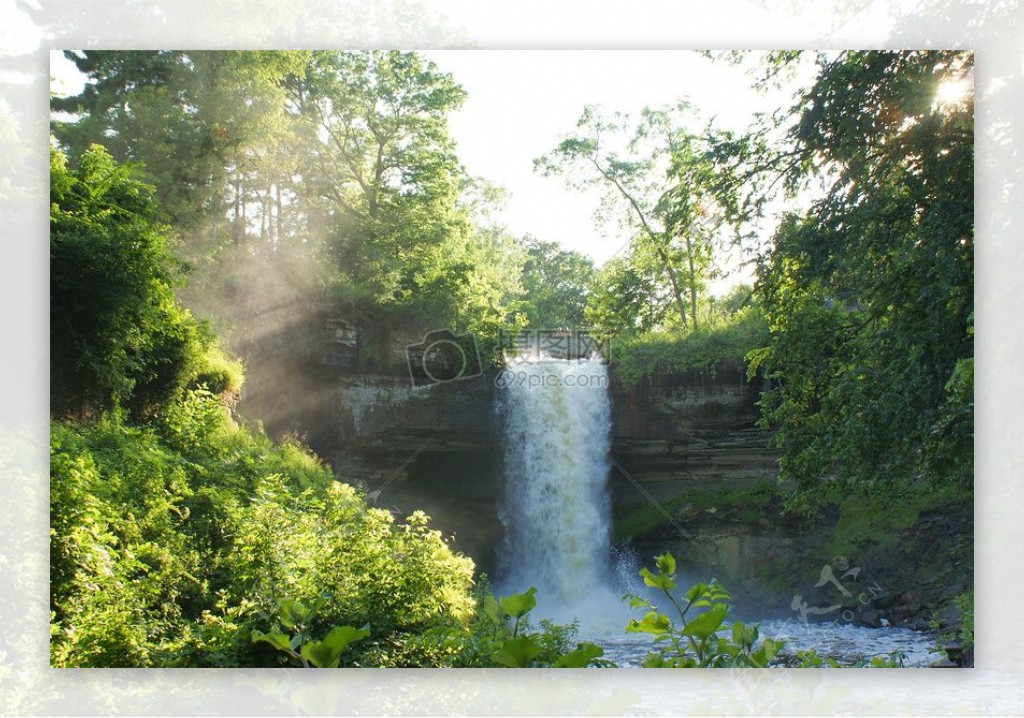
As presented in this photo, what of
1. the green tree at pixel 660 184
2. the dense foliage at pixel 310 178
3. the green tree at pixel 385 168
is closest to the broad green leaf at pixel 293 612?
the dense foliage at pixel 310 178

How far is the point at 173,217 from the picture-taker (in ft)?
18.4

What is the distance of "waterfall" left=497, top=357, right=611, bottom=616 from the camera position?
18.6ft

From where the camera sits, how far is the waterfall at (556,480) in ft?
18.6

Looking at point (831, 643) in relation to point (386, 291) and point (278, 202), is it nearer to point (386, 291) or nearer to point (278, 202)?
point (386, 291)

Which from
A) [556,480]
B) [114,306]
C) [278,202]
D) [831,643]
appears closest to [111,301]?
[114,306]

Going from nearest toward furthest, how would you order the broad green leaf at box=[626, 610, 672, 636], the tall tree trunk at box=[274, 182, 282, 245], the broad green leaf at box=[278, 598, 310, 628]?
the broad green leaf at box=[626, 610, 672, 636], the broad green leaf at box=[278, 598, 310, 628], the tall tree trunk at box=[274, 182, 282, 245]

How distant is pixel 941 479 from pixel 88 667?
4.98 metres

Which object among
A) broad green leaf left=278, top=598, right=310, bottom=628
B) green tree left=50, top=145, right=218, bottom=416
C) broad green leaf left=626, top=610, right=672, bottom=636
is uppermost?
green tree left=50, top=145, right=218, bottom=416

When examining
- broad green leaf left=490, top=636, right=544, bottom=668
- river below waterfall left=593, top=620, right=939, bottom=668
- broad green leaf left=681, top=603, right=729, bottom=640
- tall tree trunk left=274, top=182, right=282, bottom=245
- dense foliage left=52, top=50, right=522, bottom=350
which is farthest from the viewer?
tall tree trunk left=274, top=182, right=282, bottom=245

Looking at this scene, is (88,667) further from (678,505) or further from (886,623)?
(886,623)

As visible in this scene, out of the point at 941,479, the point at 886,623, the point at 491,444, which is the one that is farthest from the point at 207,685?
the point at 941,479

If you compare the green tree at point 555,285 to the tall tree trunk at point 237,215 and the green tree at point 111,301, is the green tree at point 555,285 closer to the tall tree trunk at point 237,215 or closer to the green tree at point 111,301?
the tall tree trunk at point 237,215

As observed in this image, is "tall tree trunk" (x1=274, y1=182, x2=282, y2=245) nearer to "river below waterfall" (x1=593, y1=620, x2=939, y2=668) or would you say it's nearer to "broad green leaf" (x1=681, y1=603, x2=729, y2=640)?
"river below waterfall" (x1=593, y1=620, x2=939, y2=668)

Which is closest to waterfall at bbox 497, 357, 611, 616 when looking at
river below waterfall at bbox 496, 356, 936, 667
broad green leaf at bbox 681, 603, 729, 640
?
river below waterfall at bbox 496, 356, 936, 667
